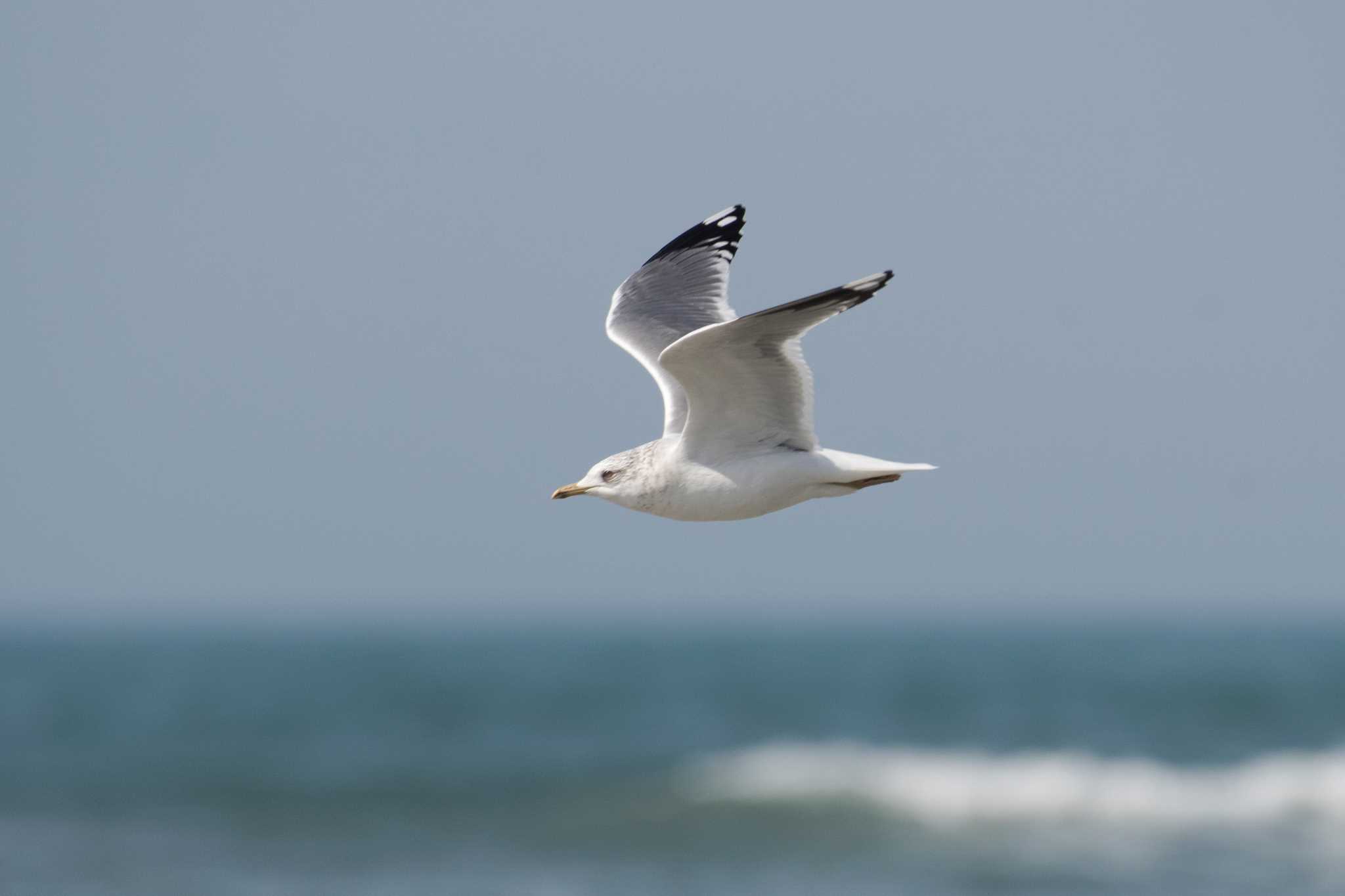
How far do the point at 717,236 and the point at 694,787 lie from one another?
1588 centimetres

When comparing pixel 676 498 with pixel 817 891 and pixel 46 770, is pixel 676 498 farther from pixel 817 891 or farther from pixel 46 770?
pixel 46 770

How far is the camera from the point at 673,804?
22.4m

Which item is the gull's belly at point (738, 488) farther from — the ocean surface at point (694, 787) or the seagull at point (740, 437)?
the ocean surface at point (694, 787)

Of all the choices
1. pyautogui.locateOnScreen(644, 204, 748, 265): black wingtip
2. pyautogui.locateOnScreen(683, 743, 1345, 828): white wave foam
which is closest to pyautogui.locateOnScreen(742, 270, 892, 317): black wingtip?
pyautogui.locateOnScreen(644, 204, 748, 265): black wingtip

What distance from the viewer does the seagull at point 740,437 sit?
20.6 ft

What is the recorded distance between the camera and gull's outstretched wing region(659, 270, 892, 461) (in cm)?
611

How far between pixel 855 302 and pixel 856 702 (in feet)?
102

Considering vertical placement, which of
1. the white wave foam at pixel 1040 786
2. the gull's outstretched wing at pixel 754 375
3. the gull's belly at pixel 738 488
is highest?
the white wave foam at pixel 1040 786

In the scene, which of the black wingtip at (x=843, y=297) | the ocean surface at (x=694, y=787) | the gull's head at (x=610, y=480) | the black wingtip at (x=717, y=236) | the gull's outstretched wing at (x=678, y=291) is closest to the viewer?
the black wingtip at (x=843, y=297)

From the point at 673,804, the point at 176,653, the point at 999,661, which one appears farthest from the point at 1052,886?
the point at 176,653

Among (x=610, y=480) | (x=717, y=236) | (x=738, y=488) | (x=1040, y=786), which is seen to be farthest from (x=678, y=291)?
(x=1040, y=786)

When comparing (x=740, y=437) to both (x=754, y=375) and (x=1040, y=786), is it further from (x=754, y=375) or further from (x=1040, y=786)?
(x=1040, y=786)

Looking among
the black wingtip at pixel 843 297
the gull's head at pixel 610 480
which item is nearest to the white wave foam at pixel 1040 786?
the gull's head at pixel 610 480

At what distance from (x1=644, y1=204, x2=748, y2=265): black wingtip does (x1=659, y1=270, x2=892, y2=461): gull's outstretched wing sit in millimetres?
2217
